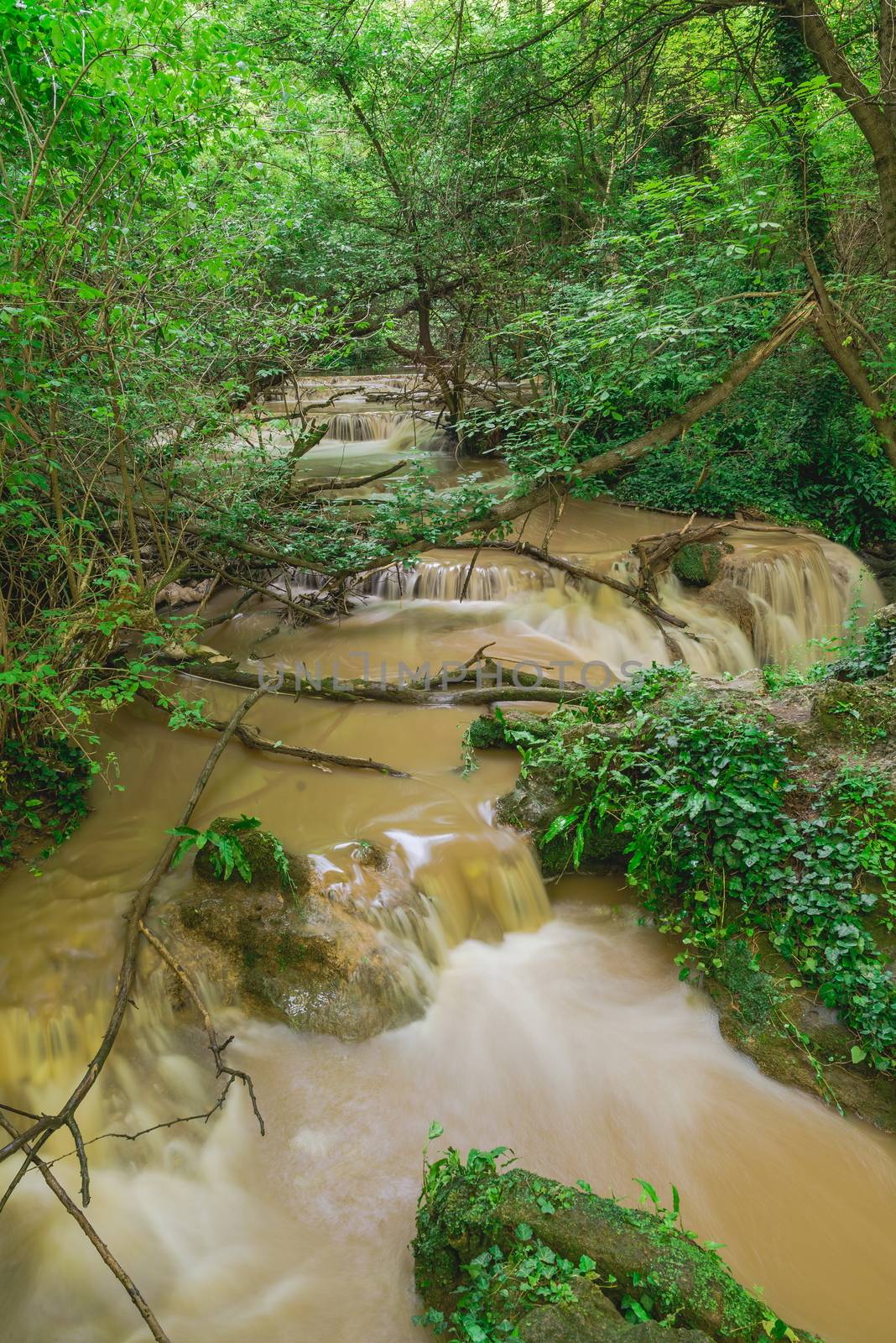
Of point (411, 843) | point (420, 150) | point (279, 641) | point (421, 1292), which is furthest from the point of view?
point (420, 150)

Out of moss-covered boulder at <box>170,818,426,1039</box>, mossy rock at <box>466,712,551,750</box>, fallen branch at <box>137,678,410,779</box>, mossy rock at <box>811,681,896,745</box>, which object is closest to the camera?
moss-covered boulder at <box>170,818,426,1039</box>

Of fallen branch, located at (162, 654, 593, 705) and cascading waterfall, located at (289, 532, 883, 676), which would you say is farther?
cascading waterfall, located at (289, 532, 883, 676)

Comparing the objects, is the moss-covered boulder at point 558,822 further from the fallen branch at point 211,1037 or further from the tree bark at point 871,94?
the tree bark at point 871,94

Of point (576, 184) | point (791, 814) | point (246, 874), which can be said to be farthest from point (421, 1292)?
point (576, 184)

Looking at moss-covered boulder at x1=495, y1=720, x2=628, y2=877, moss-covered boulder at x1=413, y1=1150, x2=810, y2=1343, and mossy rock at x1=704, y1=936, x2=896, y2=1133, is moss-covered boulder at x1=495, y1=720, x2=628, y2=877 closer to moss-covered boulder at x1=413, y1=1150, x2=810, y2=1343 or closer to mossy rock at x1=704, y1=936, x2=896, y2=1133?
mossy rock at x1=704, y1=936, x2=896, y2=1133

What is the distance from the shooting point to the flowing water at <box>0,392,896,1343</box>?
2.95 m

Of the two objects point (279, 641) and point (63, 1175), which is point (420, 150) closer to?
point (279, 641)

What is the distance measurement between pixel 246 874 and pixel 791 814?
3269 millimetres

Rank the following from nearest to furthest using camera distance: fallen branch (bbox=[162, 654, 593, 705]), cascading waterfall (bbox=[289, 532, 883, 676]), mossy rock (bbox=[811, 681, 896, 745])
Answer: mossy rock (bbox=[811, 681, 896, 745])
fallen branch (bbox=[162, 654, 593, 705])
cascading waterfall (bbox=[289, 532, 883, 676])

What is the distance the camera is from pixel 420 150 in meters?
9.19

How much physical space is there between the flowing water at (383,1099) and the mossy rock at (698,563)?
4.72 metres

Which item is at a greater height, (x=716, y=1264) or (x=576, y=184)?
(x=576, y=184)

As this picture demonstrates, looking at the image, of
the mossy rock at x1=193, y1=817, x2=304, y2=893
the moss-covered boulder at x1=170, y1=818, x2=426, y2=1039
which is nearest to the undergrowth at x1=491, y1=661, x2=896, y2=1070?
the moss-covered boulder at x1=170, y1=818, x2=426, y2=1039

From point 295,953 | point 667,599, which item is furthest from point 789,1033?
point 667,599
